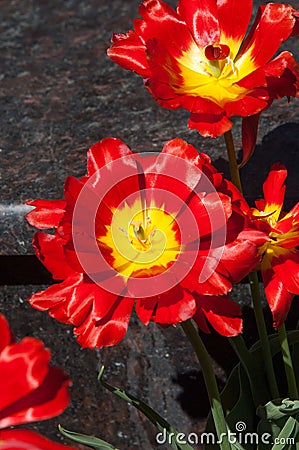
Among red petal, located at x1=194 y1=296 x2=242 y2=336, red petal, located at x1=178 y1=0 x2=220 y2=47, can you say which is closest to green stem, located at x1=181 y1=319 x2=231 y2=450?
red petal, located at x1=194 y1=296 x2=242 y2=336

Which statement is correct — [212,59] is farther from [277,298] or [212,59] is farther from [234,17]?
[277,298]

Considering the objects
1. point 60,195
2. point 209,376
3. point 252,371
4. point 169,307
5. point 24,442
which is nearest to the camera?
point 24,442

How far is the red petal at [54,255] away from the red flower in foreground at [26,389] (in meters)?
0.17

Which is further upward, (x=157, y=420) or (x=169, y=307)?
(x=169, y=307)

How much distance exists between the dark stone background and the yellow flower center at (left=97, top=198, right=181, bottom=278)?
1.09ft

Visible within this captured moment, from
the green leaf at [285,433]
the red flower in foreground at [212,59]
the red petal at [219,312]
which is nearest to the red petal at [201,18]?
the red flower in foreground at [212,59]

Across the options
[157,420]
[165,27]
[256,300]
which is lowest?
[157,420]

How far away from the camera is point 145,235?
2.27ft

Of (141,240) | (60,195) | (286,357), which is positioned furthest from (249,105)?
(60,195)

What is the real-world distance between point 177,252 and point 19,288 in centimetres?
51

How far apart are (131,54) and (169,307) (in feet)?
0.69

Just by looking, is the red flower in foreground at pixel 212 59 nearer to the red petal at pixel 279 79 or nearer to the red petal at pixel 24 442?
the red petal at pixel 279 79

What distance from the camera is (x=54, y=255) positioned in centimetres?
65

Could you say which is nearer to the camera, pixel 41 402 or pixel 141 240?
pixel 41 402
